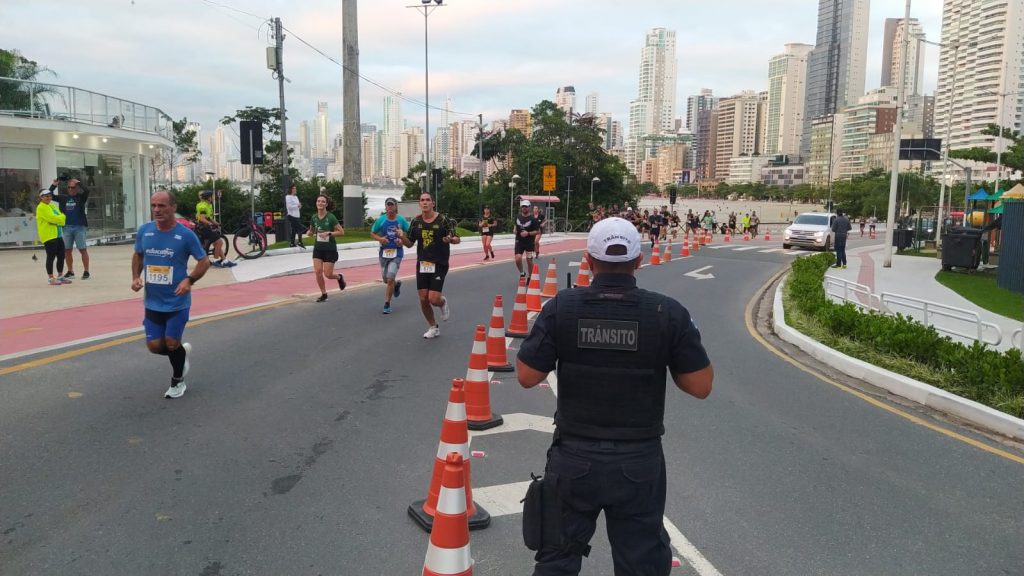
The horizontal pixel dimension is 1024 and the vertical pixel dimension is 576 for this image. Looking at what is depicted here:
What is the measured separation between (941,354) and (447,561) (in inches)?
271

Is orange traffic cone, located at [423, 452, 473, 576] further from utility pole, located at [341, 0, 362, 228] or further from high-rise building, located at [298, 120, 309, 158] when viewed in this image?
high-rise building, located at [298, 120, 309, 158]

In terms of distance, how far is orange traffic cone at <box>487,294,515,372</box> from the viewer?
797 cm

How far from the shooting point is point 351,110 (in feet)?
96.5

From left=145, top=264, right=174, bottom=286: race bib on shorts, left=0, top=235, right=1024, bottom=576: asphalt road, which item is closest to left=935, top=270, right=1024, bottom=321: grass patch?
left=0, top=235, right=1024, bottom=576: asphalt road

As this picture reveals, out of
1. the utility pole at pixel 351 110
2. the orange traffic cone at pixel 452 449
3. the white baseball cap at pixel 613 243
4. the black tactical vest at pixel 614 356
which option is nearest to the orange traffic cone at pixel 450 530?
the black tactical vest at pixel 614 356

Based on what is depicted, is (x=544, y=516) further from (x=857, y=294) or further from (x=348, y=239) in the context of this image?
(x=348, y=239)

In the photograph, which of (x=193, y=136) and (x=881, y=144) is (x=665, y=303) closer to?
(x=193, y=136)

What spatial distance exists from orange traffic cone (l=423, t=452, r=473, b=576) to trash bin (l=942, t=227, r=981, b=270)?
21.2 m

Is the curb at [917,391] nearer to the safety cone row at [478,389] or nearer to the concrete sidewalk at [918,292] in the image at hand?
the concrete sidewalk at [918,292]

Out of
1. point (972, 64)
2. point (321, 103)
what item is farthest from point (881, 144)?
point (321, 103)

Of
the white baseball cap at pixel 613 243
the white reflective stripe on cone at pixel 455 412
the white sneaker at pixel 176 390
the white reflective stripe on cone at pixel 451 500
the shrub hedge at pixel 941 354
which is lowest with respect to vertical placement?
the white sneaker at pixel 176 390

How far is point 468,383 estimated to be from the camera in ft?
20.0

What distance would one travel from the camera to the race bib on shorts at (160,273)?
21.7 ft

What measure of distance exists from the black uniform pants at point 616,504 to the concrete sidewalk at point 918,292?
23.2 ft
